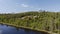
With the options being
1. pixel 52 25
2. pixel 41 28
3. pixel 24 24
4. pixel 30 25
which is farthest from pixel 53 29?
pixel 24 24

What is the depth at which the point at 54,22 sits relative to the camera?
195 ft

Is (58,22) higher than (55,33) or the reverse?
higher

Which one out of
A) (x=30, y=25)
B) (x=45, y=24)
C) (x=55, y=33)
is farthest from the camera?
(x=30, y=25)

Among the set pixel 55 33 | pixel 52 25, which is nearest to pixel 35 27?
pixel 52 25

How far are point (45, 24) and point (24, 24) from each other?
52.9ft

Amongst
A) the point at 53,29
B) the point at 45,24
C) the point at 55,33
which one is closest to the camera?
the point at 55,33

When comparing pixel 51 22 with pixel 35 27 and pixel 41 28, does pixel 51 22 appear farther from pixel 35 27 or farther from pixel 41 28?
pixel 35 27

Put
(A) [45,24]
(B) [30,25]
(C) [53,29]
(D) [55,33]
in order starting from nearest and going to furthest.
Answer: (D) [55,33] → (C) [53,29] → (A) [45,24] → (B) [30,25]

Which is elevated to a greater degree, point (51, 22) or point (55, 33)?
point (51, 22)

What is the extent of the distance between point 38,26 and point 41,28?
2.78 m

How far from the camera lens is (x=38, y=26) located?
65.0 m

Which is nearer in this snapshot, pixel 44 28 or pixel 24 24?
pixel 44 28

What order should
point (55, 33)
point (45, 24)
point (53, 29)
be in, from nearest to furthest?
point (55, 33), point (53, 29), point (45, 24)

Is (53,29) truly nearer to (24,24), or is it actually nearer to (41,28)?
(41,28)
